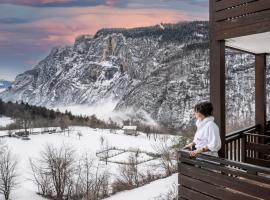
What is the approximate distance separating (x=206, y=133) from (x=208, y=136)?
5 centimetres

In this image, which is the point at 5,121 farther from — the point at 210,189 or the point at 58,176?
the point at 210,189

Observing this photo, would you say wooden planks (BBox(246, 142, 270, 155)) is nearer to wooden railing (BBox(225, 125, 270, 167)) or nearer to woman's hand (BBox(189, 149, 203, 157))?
wooden railing (BBox(225, 125, 270, 167))

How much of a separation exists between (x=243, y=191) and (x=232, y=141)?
2591 millimetres

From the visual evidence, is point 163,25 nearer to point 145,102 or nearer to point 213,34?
point 145,102

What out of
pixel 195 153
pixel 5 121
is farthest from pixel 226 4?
pixel 5 121

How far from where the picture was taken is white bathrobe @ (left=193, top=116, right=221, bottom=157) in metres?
5.15

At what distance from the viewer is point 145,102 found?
148m

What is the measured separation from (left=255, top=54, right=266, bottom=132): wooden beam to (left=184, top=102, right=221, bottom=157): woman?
142 inches

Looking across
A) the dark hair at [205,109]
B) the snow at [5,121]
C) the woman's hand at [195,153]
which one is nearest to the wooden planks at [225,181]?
the woman's hand at [195,153]

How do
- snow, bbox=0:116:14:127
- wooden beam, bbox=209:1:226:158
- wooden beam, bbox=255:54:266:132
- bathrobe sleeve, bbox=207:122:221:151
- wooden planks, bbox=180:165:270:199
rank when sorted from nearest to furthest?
wooden planks, bbox=180:165:270:199 < bathrobe sleeve, bbox=207:122:221:151 < wooden beam, bbox=209:1:226:158 < wooden beam, bbox=255:54:266:132 < snow, bbox=0:116:14:127

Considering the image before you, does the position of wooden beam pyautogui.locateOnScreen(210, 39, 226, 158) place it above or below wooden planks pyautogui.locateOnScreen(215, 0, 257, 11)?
below

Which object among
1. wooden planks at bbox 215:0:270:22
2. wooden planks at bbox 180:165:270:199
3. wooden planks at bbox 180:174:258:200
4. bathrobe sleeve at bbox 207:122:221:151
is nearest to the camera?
wooden planks at bbox 180:165:270:199

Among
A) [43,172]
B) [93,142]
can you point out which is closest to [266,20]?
[43,172]

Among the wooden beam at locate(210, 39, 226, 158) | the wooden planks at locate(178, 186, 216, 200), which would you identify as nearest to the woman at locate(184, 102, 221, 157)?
the wooden planks at locate(178, 186, 216, 200)
